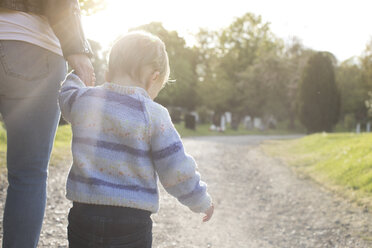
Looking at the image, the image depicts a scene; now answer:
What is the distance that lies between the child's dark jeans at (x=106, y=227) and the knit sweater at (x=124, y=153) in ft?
0.14

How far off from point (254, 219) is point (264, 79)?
3167 cm

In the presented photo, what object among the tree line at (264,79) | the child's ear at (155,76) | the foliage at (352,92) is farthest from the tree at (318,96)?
the child's ear at (155,76)

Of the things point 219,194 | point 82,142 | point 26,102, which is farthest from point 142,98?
point 219,194

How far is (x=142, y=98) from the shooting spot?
1666mm

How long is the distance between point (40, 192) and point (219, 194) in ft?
12.7

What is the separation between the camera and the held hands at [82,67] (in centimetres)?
186

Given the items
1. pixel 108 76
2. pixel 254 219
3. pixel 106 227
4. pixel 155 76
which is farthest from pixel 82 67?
pixel 254 219

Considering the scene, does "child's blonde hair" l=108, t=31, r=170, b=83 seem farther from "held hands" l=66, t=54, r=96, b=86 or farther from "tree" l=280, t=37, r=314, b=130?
"tree" l=280, t=37, r=314, b=130

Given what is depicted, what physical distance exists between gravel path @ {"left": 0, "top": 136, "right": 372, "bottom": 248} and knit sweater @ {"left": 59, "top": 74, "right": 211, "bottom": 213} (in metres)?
1.57

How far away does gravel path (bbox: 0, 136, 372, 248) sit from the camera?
345 centimetres

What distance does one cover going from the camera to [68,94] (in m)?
1.75

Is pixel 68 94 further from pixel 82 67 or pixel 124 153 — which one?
pixel 124 153

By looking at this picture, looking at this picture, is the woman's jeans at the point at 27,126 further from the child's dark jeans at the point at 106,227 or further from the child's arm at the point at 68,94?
the child's dark jeans at the point at 106,227

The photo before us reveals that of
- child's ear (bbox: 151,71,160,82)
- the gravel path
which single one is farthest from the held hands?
the gravel path
